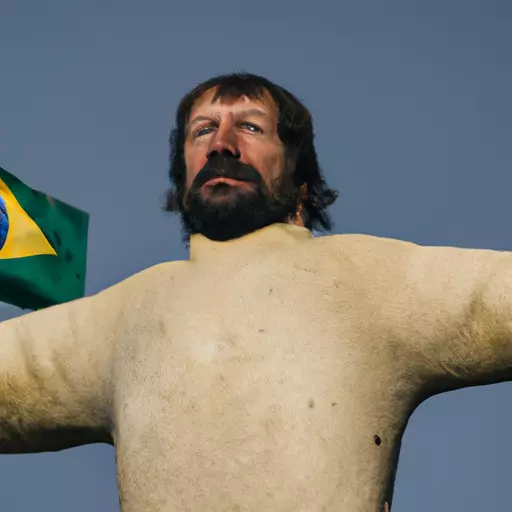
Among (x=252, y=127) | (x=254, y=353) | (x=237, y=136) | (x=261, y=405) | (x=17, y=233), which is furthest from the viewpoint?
(x=17, y=233)

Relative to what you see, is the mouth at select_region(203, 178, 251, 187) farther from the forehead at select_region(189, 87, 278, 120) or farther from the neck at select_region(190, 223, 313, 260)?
the forehead at select_region(189, 87, 278, 120)

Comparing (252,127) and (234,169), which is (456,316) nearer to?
(234,169)

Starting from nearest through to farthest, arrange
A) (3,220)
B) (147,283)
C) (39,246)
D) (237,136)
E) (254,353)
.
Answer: (254,353) < (147,283) < (237,136) < (39,246) < (3,220)

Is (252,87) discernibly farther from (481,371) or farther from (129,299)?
(481,371)

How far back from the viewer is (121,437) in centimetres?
640

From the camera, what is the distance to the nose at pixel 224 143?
703 cm

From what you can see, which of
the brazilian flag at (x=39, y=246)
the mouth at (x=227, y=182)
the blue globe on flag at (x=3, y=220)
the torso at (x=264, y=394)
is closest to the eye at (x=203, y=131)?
the mouth at (x=227, y=182)

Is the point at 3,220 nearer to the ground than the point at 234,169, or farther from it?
nearer to the ground

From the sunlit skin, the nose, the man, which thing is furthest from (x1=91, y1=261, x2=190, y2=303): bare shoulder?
the nose

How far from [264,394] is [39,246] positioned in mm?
3832

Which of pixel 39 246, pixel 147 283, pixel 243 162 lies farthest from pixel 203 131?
pixel 39 246

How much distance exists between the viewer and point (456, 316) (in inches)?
249

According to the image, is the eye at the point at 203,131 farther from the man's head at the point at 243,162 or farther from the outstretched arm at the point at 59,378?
the outstretched arm at the point at 59,378

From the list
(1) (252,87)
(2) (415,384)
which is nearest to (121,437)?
(2) (415,384)
